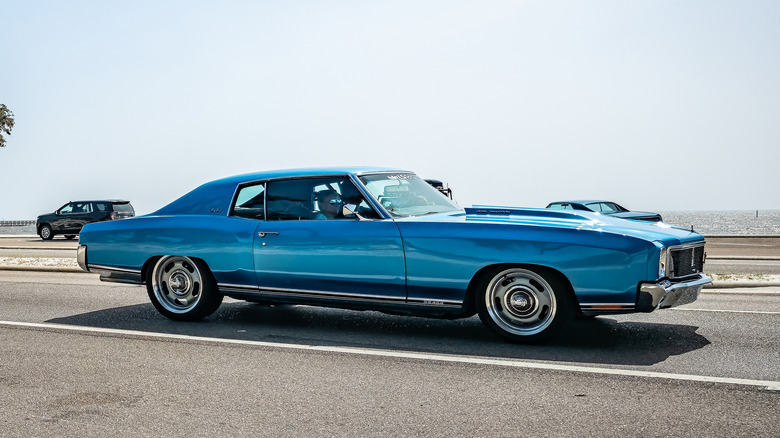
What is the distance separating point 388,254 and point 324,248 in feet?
2.14

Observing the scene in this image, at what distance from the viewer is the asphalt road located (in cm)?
424

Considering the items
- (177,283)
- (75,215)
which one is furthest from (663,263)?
(75,215)

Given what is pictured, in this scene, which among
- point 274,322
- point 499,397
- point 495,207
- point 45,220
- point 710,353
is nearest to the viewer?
point 499,397

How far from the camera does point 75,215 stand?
3459 centimetres

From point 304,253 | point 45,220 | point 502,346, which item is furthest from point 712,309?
point 45,220

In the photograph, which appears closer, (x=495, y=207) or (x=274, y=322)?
(x=495, y=207)

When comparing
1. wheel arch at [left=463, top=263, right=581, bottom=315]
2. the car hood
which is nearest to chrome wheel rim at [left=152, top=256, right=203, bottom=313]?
the car hood

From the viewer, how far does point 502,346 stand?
6.32m

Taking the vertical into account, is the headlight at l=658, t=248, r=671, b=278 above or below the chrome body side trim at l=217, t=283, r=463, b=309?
above

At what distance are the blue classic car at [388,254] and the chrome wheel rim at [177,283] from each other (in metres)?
0.01

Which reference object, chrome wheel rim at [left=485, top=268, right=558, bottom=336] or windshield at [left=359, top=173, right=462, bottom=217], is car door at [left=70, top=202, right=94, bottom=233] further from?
chrome wheel rim at [left=485, top=268, right=558, bottom=336]

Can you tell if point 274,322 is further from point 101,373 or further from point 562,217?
point 562,217

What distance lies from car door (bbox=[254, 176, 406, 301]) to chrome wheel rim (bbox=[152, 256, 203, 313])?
0.92 m

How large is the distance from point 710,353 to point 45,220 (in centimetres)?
3402
